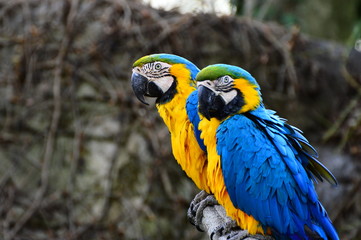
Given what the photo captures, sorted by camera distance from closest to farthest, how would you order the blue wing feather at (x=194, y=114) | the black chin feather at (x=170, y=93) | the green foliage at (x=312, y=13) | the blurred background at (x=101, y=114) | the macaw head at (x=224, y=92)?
the macaw head at (x=224, y=92) < the blue wing feather at (x=194, y=114) < the black chin feather at (x=170, y=93) < the blurred background at (x=101, y=114) < the green foliage at (x=312, y=13)

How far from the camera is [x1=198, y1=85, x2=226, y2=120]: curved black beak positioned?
1.95 metres

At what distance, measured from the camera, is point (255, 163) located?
1890 millimetres

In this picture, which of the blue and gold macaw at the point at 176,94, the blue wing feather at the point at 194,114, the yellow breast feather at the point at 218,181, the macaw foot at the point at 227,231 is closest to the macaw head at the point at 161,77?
the blue and gold macaw at the point at 176,94

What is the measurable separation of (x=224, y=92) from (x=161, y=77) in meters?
0.44

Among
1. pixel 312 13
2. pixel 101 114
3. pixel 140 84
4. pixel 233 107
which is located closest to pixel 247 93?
pixel 233 107

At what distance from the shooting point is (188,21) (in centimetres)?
427

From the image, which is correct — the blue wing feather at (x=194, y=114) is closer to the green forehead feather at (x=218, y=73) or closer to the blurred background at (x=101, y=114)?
the green forehead feather at (x=218, y=73)

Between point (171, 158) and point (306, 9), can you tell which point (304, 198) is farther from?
point (306, 9)

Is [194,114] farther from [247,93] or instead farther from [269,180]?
[269,180]

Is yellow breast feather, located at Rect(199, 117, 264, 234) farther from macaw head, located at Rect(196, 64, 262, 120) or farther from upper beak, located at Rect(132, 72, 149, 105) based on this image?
upper beak, located at Rect(132, 72, 149, 105)

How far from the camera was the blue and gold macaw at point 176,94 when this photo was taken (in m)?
2.30

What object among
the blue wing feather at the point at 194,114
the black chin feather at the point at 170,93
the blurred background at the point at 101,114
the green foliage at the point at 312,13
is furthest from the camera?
the green foliage at the point at 312,13

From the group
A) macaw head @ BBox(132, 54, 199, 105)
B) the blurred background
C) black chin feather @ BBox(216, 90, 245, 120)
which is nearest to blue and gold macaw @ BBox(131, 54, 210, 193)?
macaw head @ BBox(132, 54, 199, 105)

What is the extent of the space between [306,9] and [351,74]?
1.74m
